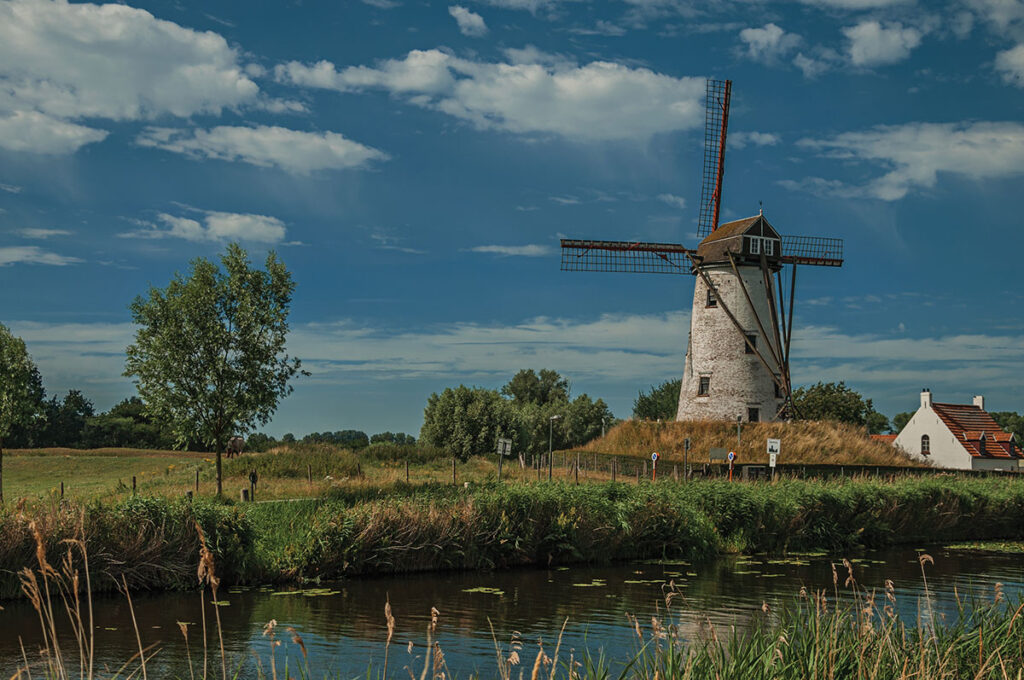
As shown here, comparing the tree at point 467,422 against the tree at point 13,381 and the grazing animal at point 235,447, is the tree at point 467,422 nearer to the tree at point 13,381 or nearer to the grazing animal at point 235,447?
the grazing animal at point 235,447

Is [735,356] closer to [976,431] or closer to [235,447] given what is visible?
[976,431]

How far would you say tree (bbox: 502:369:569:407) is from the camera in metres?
121

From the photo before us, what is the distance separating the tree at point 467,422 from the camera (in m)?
67.5

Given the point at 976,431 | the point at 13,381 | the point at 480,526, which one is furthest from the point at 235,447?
the point at 976,431

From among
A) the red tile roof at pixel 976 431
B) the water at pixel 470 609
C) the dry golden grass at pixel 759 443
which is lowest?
the water at pixel 470 609

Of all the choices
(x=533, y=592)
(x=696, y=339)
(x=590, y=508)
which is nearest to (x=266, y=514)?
(x=533, y=592)

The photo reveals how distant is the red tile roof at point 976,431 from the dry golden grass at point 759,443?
14581 mm

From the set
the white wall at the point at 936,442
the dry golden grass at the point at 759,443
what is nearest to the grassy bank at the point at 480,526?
the dry golden grass at the point at 759,443

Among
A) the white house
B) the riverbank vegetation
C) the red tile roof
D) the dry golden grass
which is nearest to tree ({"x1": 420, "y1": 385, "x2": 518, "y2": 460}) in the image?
the dry golden grass

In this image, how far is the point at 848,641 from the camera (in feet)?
27.9

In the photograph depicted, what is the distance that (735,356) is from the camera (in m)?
52.3

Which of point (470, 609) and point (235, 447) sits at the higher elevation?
point (235, 447)

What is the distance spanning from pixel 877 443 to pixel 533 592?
3852 cm

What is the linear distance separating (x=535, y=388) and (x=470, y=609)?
335 feet
